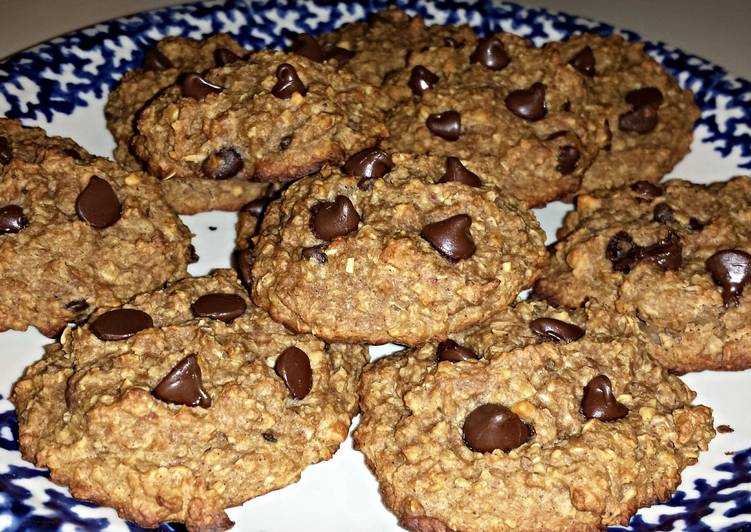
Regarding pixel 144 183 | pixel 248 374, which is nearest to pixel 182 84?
pixel 144 183

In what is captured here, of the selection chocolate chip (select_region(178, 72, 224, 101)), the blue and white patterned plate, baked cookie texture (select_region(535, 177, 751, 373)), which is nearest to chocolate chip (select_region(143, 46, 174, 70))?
the blue and white patterned plate

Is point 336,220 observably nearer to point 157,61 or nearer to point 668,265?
point 668,265

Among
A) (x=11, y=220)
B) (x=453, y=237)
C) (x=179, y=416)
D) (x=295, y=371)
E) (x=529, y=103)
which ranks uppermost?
(x=529, y=103)

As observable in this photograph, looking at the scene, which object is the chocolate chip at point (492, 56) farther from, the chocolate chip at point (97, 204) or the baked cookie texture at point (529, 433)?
the chocolate chip at point (97, 204)

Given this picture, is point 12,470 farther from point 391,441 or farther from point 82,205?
point 391,441

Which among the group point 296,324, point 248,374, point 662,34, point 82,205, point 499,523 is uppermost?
point 662,34

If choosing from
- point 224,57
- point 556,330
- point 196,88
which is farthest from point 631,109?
point 196,88

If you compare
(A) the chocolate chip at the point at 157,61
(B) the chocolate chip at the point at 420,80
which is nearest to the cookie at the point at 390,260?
(B) the chocolate chip at the point at 420,80
